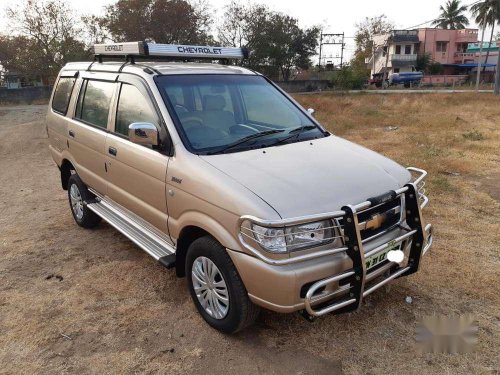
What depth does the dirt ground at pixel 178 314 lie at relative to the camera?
2.83 metres

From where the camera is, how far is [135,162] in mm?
3662

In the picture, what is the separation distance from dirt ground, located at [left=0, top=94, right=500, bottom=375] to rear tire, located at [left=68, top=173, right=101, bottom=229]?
0.48ft

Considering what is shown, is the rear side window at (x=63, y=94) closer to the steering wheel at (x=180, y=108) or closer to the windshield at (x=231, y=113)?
the windshield at (x=231, y=113)

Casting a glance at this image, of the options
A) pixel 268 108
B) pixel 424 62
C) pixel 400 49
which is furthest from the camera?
pixel 400 49

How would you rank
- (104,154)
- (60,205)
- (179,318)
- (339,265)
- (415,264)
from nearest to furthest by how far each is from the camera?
1. (339,265)
2. (415,264)
3. (179,318)
4. (104,154)
5. (60,205)

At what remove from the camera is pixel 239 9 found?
43.6m

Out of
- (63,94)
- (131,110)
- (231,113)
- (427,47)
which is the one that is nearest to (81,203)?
(63,94)

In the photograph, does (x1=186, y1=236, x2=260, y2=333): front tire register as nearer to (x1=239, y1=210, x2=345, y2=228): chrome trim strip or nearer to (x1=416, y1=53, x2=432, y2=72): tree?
(x1=239, y1=210, x2=345, y2=228): chrome trim strip

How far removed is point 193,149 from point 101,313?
157cm

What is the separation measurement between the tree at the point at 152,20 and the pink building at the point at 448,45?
132ft

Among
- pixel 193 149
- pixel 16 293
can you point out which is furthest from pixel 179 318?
pixel 16 293

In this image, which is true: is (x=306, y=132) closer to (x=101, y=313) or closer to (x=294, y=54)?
(x=101, y=313)

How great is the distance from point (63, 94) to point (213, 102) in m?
2.70

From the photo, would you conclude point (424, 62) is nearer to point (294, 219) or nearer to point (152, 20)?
point (152, 20)
